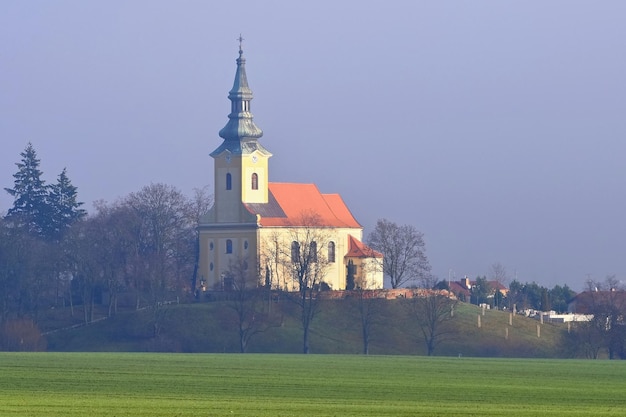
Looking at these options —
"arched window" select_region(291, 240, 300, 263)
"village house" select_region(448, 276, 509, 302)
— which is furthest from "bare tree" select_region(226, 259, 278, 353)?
"village house" select_region(448, 276, 509, 302)

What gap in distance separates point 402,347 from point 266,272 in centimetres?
1517

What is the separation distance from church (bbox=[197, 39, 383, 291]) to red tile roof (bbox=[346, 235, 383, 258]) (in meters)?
0.13

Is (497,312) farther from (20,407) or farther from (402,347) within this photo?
(20,407)

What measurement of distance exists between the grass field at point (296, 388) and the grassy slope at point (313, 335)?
26.1 meters

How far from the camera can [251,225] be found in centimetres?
11644

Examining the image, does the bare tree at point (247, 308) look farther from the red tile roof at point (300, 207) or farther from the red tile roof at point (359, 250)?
the red tile roof at point (359, 250)

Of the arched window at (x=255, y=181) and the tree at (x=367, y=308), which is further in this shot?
the arched window at (x=255, y=181)

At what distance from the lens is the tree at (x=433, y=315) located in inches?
3936

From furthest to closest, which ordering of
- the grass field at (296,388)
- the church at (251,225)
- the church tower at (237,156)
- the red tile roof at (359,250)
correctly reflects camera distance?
1. the red tile roof at (359,250)
2. the church tower at (237,156)
3. the church at (251,225)
4. the grass field at (296,388)

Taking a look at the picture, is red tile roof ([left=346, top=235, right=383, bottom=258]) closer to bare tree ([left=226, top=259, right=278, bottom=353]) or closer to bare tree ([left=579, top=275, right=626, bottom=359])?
bare tree ([left=226, top=259, right=278, bottom=353])

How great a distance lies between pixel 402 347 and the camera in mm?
100875

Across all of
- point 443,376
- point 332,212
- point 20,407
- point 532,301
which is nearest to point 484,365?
point 443,376

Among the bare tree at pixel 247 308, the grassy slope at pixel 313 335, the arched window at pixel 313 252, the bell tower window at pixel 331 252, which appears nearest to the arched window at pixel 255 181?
the bell tower window at pixel 331 252

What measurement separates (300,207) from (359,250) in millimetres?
5725
